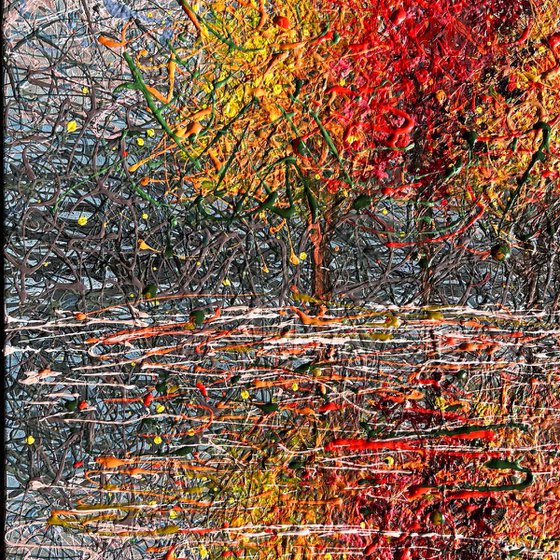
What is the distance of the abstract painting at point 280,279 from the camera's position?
0.86m

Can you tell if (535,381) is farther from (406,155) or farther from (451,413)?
(406,155)

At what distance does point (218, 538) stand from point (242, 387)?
22 cm

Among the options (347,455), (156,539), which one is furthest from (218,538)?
(347,455)

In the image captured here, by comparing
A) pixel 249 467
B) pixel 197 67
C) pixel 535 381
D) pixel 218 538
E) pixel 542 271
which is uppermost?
pixel 197 67

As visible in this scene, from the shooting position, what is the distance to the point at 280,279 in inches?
33.9

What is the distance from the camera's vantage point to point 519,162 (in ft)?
2.90

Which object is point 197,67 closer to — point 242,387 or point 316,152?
point 316,152

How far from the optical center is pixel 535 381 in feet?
2.89

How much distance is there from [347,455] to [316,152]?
43 cm

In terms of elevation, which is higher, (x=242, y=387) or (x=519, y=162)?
(x=519, y=162)

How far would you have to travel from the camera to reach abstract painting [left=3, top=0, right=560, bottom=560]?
0.86m

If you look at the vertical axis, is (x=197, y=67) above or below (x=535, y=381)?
above

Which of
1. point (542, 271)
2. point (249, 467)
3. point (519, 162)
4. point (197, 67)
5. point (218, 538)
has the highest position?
point (197, 67)

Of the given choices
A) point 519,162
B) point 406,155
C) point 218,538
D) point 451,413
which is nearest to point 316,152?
point 406,155
